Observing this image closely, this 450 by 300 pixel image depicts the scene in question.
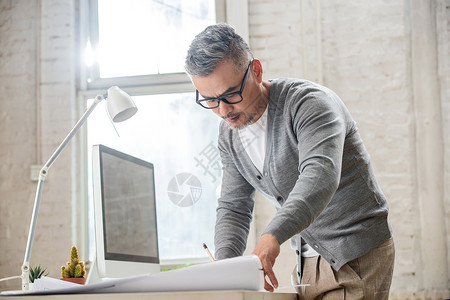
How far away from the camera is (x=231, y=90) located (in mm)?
1364

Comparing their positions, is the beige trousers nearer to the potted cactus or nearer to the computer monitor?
the computer monitor

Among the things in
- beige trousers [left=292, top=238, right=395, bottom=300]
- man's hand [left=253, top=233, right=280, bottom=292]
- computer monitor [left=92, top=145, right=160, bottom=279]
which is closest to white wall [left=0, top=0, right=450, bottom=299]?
computer monitor [left=92, top=145, right=160, bottom=279]

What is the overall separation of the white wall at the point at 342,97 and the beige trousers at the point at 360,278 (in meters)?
1.80

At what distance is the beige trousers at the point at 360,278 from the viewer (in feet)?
4.19

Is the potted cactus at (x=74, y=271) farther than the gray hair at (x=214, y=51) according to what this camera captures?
Yes

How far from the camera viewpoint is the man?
1.27 metres

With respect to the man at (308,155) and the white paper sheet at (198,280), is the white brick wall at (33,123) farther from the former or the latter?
the white paper sheet at (198,280)

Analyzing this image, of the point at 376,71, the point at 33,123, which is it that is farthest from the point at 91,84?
the point at 376,71

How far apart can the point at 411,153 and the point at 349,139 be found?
6.48ft

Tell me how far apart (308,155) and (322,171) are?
9cm

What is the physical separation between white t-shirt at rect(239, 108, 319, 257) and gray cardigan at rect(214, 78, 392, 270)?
0.02 m

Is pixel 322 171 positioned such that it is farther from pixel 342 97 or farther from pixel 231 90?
pixel 342 97

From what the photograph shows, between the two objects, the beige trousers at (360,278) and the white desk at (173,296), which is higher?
the white desk at (173,296)
